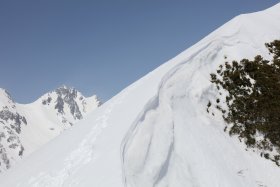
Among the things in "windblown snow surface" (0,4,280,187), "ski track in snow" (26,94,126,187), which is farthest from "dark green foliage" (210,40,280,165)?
"ski track in snow" (26,94,126,187)

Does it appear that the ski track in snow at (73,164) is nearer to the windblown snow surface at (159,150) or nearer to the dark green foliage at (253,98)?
the windblown snow surface at (159,150)

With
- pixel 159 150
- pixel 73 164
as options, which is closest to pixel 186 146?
pixel 159 150

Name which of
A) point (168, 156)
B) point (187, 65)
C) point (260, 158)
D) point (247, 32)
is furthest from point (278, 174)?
point (247, 32)

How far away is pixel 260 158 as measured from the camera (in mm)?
16172

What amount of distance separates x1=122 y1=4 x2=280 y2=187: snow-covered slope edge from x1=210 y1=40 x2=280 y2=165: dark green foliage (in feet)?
2.49

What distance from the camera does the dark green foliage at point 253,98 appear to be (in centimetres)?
1695

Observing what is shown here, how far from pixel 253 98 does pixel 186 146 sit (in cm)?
572

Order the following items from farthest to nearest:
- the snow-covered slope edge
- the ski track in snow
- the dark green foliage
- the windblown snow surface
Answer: the dark green foliage → the ski track in snow → the windblown snow surface → the snow-covered slope edge

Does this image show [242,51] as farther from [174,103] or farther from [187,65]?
[174,103]

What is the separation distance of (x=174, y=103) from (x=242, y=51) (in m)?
7.54

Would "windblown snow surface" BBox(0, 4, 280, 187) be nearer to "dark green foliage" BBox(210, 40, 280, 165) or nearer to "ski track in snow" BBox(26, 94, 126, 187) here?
"ski track in snow" BBox(26, 94, 126, 187)

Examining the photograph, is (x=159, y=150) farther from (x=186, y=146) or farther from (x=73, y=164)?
(x=73, y=164)

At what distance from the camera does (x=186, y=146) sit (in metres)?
14.4

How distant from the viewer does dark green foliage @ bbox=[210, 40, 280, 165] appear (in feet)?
55.6
